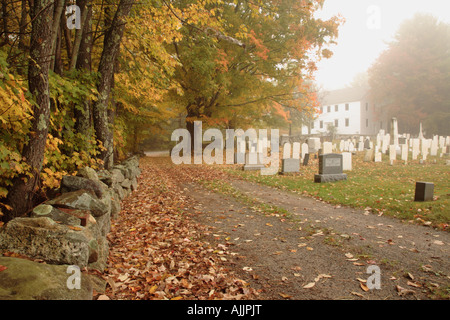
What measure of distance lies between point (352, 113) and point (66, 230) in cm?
5604

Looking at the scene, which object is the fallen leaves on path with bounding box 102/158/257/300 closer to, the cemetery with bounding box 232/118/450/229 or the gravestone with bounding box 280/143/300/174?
the cemetery with bounding box 232/118/450/229

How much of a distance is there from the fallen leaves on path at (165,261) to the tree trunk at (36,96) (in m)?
1.57

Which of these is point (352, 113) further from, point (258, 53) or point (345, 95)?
point (258, 53)

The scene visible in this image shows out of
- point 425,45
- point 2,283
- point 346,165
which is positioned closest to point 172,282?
point 2,283

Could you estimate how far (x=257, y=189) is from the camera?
975cm

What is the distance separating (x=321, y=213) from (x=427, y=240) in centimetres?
222

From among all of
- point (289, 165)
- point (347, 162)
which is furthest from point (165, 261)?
point (347, 162)

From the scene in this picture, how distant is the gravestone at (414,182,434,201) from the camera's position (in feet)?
22.6

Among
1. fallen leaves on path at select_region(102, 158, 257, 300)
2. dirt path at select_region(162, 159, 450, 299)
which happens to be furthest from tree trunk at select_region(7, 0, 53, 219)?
dirt path at select_region(162, 159, 450, 299)

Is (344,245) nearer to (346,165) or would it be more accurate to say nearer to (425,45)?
(346,165)

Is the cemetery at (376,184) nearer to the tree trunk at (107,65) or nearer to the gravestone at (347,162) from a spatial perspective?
the gravestone at (347,162)
